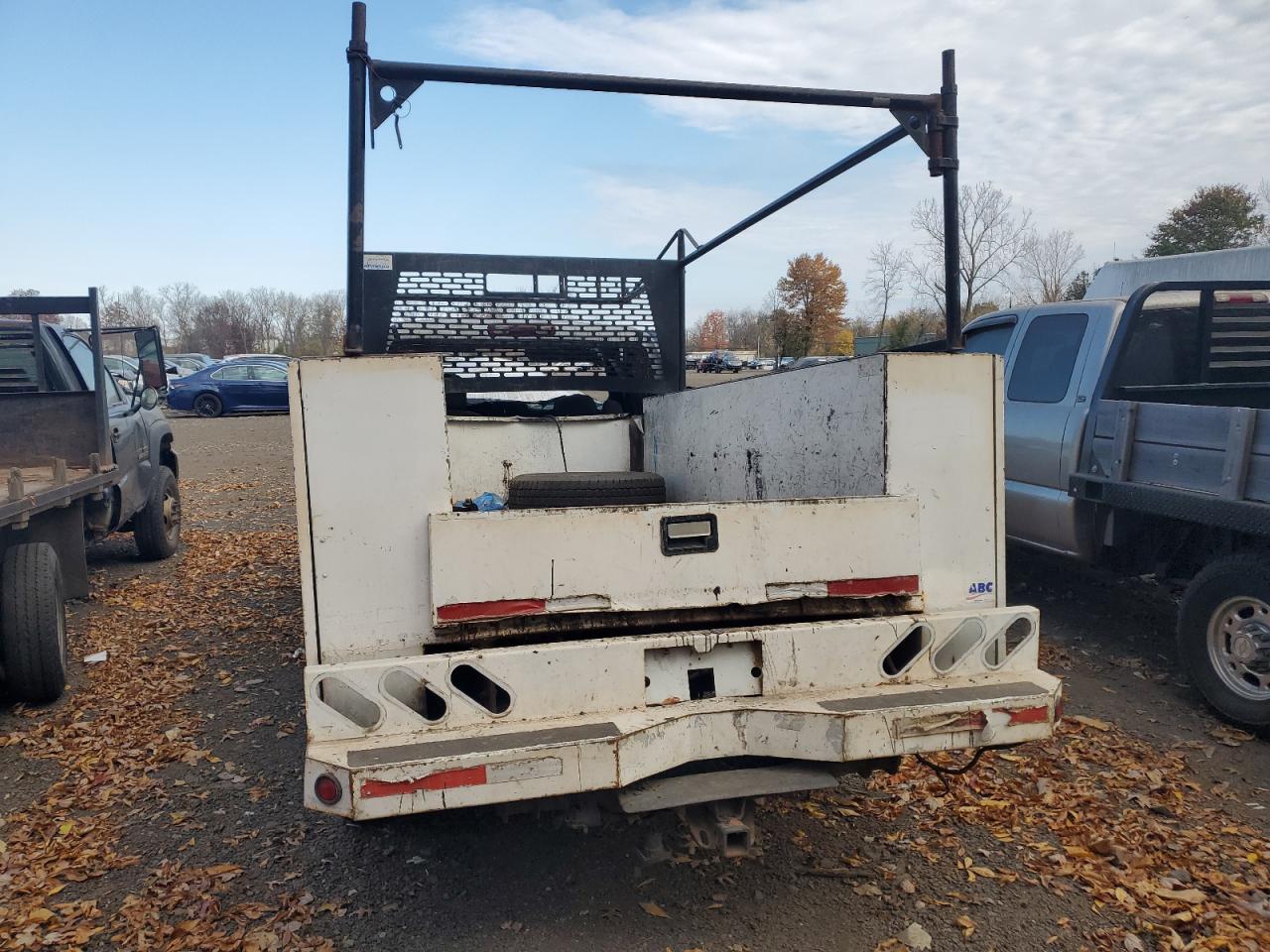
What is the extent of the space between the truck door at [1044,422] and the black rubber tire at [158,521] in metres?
7.10

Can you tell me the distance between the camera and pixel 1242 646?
421 centimetres

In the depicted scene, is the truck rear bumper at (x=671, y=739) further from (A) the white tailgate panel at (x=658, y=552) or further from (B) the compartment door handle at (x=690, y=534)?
(B) the compartment door handle at (x=690, y=534)

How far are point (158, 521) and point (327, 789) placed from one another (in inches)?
260

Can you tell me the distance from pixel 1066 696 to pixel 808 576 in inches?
102

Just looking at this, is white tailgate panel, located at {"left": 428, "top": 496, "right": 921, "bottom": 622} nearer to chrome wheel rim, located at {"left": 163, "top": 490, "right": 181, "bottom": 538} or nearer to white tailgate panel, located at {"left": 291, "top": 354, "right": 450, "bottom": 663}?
white tailgate panel, located at {"left": 291, "top": 354, "right": 450, "bottom": 663}

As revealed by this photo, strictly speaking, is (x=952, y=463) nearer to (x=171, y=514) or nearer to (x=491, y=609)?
(x=491, y=609)

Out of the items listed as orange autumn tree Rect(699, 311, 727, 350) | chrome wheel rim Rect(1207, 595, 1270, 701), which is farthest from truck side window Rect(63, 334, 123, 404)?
orange autumn tree Rect(699, 311, 727, 350)

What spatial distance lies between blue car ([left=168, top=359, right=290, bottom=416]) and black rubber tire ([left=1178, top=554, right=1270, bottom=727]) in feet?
80.0

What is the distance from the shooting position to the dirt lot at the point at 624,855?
2857 millimetres

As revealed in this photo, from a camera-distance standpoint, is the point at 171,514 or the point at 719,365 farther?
the point at 719,365

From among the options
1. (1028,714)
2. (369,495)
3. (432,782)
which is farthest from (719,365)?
(432,782)

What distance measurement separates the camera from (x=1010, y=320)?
657 centimetres

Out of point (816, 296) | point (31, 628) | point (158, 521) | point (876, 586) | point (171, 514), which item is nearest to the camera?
point (876, 586)

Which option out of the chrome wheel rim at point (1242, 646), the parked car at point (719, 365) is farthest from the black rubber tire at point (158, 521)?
the parked car at point (719, 365)
